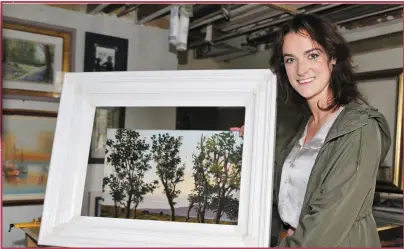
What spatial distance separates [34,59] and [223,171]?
4.08ft

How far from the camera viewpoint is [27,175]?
186 centimetres

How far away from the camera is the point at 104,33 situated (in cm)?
202

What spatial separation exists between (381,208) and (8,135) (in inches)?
68.8

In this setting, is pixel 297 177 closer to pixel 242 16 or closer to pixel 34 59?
pixel 242 16

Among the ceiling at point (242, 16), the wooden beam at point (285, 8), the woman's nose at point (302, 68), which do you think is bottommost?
the woman's nose at point (302, 68)

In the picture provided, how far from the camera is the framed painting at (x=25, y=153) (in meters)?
1.81

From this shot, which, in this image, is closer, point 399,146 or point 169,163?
point 169,163

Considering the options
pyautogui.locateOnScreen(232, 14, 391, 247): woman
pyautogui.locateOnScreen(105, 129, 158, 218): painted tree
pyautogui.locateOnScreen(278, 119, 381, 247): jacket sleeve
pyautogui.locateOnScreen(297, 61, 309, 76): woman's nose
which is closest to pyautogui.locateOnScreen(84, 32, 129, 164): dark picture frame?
pyautogui.locateOnScreen(105, 129, 158, 218): painted tree

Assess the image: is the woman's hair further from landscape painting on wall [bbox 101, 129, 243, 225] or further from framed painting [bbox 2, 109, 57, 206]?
framed painting [bbox 2, 109, 57, 206]

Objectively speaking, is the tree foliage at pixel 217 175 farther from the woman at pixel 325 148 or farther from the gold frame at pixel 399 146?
the gold frame at pixel 399 146

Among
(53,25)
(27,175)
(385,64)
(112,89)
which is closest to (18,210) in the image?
(27,175)

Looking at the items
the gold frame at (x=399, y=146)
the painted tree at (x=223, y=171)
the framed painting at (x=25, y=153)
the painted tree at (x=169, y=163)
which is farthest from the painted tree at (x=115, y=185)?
the gold frame at (x=399, y=146)

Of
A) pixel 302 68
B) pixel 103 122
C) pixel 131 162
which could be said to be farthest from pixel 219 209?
pixel 103 122

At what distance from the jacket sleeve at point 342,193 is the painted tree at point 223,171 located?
0.23m
